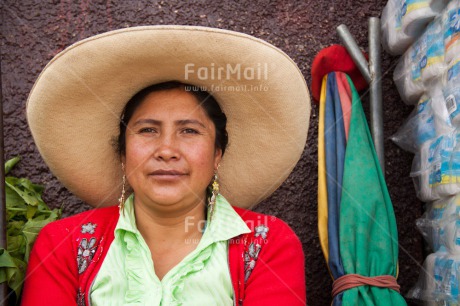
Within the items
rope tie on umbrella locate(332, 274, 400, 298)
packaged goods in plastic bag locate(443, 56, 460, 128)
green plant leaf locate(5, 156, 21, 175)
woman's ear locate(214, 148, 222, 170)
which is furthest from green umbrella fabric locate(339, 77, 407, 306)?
green plant leaf locate(5, 156, 21, 175)

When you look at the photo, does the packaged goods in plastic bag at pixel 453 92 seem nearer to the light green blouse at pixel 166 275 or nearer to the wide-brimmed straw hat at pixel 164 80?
the wide-brimmed straw hat at pixel 164 80

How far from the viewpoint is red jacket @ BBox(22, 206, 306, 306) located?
1.69m

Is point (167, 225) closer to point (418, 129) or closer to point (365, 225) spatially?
point (365, 225)

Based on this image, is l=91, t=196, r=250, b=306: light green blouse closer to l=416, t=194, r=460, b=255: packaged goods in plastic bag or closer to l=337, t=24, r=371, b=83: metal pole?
l=416, t=194, r=460, b=255: packaged goods in plastic bag

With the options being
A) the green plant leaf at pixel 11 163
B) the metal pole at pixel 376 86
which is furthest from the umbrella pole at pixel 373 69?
the green plant leaf at pixel 11 163

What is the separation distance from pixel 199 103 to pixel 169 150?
0.22m

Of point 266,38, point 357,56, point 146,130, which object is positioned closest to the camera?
point 146,130

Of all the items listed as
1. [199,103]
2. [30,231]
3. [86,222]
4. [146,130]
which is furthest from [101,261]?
[199,103]

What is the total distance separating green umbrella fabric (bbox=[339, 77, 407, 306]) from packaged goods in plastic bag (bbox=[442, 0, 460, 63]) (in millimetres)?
427

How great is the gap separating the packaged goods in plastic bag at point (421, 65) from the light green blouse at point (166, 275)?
0.83 m

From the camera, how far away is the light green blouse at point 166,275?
168 centimetres

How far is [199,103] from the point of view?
6.20 feet

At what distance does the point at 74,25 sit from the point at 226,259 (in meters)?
1.30

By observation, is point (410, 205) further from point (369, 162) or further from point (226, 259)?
point (226, 259)
